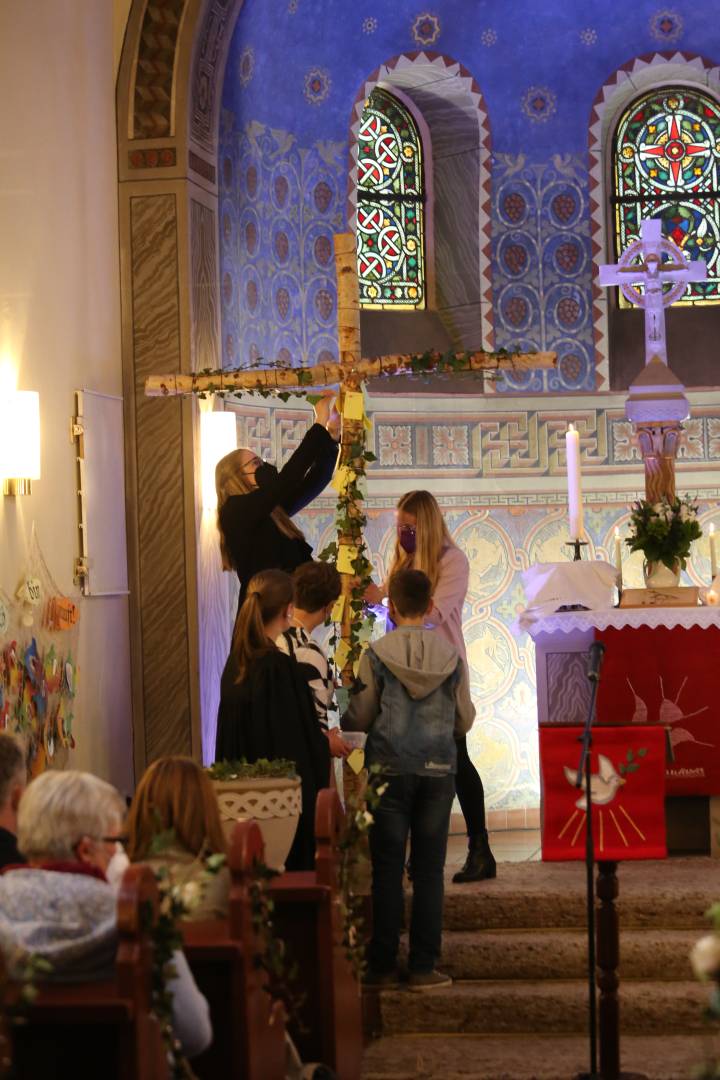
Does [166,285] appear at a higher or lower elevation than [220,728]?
higher

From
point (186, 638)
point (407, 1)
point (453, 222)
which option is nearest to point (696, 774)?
point (186, 638)

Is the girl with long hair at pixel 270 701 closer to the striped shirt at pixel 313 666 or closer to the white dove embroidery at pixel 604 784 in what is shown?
the striped shirt at pixel 313 666

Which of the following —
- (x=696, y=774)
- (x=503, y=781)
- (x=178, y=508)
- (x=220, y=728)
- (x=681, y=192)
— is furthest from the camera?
(x=681, y=192)

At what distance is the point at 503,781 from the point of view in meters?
10.1

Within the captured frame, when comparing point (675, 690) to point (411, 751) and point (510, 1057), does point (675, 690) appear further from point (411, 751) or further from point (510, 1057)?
point (510, 1057)

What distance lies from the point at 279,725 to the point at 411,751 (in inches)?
23.5

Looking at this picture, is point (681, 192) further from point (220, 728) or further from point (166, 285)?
point (220, 728)

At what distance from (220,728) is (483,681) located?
4.53m

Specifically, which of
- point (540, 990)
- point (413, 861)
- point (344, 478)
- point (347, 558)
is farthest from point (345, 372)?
point (540, 990)

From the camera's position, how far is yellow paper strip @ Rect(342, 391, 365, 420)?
6746mm

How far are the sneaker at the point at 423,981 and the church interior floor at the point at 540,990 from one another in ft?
0.11

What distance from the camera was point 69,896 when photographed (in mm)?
3359

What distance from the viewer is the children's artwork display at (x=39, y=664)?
246 inches

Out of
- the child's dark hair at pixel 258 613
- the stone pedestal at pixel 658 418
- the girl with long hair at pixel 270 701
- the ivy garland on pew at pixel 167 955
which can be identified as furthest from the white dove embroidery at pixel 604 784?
the stone pedestal at pixel 658 418
